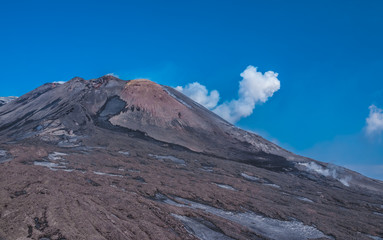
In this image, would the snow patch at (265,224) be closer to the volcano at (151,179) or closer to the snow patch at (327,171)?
the volcano at (151,179)

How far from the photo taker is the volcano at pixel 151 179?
9.98 m

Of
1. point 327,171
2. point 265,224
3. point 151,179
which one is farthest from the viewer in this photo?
point 327,171

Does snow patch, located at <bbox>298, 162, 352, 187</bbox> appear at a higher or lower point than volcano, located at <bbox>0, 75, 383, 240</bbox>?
higher

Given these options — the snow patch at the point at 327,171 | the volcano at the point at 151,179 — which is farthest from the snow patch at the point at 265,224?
the snow patch at the point at 327,171

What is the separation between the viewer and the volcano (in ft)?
32.7

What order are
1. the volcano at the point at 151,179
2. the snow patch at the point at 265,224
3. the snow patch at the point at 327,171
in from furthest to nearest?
the snow patch at the point at 327,171 → the snow patch at the point at 265,224 → the volcano at the point at 151,179

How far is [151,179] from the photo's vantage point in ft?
64.1

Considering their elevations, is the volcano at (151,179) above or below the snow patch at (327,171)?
below

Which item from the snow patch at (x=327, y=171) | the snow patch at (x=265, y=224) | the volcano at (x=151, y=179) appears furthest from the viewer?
the snow patch at (x=327, y=171)

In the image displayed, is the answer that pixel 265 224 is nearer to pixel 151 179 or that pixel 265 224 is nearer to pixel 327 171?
pixel 151 179

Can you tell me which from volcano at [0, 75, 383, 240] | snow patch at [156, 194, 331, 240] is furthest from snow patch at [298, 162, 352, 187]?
snow patch at [156, 194, 331, 240]

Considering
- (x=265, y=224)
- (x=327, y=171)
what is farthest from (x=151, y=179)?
(x=327, y=171)

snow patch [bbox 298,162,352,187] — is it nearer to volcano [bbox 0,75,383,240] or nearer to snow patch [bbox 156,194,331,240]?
volcano [bbox 0,75,383,240]

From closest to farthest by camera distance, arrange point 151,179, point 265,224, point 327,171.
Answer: point 265,224
point 151,179
point 327,171
